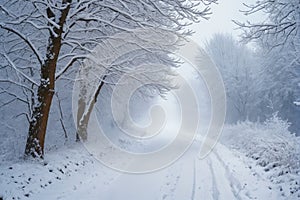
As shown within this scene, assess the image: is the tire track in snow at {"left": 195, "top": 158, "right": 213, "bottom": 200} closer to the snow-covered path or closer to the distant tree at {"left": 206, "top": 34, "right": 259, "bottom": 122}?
the snow-covered path

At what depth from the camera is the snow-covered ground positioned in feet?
25.0

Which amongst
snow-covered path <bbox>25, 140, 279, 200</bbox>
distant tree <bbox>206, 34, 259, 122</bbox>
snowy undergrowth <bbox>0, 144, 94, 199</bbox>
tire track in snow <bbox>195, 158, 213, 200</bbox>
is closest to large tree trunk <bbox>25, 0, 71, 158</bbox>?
snowy undergrowth <bbox>0, 144, 94, 199</bbox>

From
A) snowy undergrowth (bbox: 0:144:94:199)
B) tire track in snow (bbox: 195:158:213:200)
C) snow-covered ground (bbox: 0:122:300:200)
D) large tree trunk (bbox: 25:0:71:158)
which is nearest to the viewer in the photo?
snowy undergrowth (bbox: 0:144:94:199)

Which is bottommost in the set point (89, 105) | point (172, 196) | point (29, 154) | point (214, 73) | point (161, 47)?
point (172, 196)

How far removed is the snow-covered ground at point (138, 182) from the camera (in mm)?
7617

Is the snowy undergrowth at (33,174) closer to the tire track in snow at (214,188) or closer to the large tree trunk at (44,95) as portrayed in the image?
the large tree trunk at (44,95)

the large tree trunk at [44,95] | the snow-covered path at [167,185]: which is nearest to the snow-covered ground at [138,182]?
the snow-covered path at [167,185]

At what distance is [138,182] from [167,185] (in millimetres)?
974

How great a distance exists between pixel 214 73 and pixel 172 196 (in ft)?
111

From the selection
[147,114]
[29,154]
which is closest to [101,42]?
[29,154]

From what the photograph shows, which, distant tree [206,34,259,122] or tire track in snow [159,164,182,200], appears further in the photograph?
distant tree [206,34,259,122]

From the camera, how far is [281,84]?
1183 inches

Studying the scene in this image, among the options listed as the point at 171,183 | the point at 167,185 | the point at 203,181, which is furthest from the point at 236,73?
the point at 167,185

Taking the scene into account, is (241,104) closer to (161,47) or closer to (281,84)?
(281,84)
